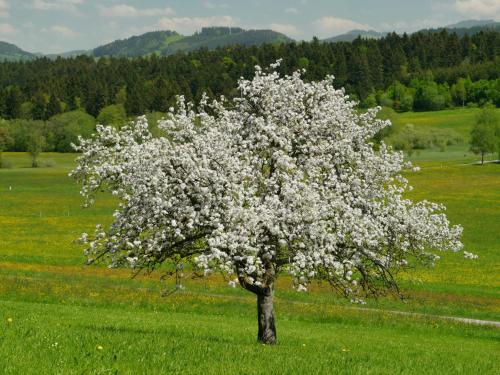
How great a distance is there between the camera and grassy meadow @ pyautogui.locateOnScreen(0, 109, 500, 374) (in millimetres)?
13125

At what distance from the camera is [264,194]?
17156mm

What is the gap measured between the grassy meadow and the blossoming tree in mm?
2116

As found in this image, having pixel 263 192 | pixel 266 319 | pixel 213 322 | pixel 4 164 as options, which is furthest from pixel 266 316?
pixel 4 164

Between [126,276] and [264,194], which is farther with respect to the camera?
[126,276]

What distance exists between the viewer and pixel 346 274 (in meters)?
16.9

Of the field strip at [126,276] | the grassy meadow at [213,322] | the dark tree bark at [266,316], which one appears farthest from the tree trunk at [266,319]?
the field strip at [126,276]

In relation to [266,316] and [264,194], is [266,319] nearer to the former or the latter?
[266,316]

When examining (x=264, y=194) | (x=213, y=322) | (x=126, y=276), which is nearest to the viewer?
(x=264, y=194)

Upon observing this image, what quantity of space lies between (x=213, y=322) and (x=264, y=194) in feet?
32.9

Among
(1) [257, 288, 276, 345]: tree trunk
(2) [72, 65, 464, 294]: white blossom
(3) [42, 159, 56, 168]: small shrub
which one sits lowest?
(3) [42, 159, 56, 168]: small shrub

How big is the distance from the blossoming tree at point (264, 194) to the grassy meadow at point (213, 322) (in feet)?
6.94

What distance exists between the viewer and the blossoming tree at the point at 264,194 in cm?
1588

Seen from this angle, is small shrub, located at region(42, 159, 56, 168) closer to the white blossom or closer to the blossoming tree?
the blossoming tree

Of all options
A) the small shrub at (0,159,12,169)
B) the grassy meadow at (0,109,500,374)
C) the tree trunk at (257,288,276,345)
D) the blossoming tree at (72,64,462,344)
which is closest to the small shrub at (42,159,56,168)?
the small shrub at (0,159,12,169)
